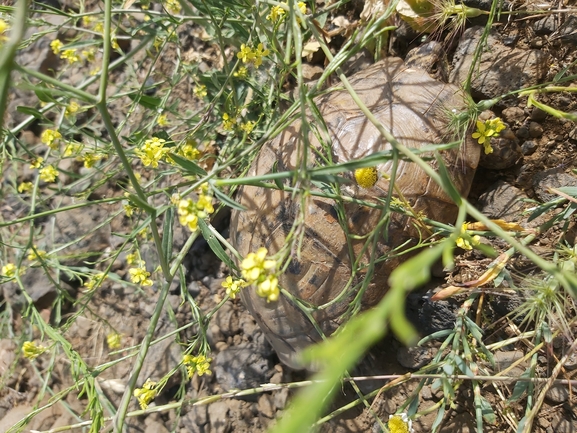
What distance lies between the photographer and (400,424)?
1678 millimetres

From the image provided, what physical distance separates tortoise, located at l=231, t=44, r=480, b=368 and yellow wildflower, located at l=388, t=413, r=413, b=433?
440 millimetres

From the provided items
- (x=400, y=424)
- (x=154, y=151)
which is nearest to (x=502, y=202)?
(x=400, y=424)

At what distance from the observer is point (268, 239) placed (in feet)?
6.68

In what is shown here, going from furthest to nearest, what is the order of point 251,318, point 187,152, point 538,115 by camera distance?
point 251,318
point 187,152
point 538,115

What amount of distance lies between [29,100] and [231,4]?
236 centimetres

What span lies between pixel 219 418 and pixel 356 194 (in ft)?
5.03

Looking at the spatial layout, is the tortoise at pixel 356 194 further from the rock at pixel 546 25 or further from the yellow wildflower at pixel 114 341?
the yellow wildflower at pixel 114 341

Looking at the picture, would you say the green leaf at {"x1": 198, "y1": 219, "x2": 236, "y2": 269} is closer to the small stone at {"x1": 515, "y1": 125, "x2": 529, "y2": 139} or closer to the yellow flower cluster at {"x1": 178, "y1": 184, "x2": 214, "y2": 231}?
the yellow flower cluster at {"x1": 178, "y1": 184, "x2": 214, "y2": 231}

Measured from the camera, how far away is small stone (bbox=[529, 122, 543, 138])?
1965mm

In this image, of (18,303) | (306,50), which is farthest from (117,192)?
(306,50)

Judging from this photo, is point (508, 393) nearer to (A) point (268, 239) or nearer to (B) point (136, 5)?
(A) point (268, 239)

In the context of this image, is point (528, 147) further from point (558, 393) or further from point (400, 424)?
point (400, 424)

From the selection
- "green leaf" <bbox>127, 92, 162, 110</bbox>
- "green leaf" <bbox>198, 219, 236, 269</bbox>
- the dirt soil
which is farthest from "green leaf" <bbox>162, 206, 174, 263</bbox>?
"green leaf" <bbox>127, 92, 162, 110</bbox>

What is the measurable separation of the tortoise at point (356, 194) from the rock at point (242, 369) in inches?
19.9
